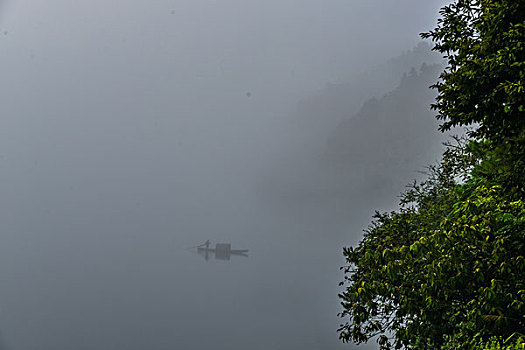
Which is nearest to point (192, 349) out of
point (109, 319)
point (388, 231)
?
point (109, 319)

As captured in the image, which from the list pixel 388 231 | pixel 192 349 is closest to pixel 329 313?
pixel 192 349

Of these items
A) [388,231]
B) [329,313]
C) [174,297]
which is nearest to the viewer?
[388,231]

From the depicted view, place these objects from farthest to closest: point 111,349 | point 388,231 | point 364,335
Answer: point 111,349
point 388,231
point 364,335

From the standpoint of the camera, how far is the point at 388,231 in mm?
13195

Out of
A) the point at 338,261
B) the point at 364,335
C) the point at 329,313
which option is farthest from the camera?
the point at 338,261

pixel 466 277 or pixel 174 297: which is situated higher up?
pixel 174 297

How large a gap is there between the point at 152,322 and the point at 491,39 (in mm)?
70573

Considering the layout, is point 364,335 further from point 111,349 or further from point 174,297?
point 174,297

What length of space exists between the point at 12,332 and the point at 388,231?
229 feet

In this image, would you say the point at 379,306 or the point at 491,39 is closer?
the point at 491,39

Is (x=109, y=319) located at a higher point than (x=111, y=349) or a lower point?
higher

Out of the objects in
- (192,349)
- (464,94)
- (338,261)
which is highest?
(338,261)

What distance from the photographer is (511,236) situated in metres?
7.60

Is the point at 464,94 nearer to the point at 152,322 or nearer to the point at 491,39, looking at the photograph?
the point at 491,39
